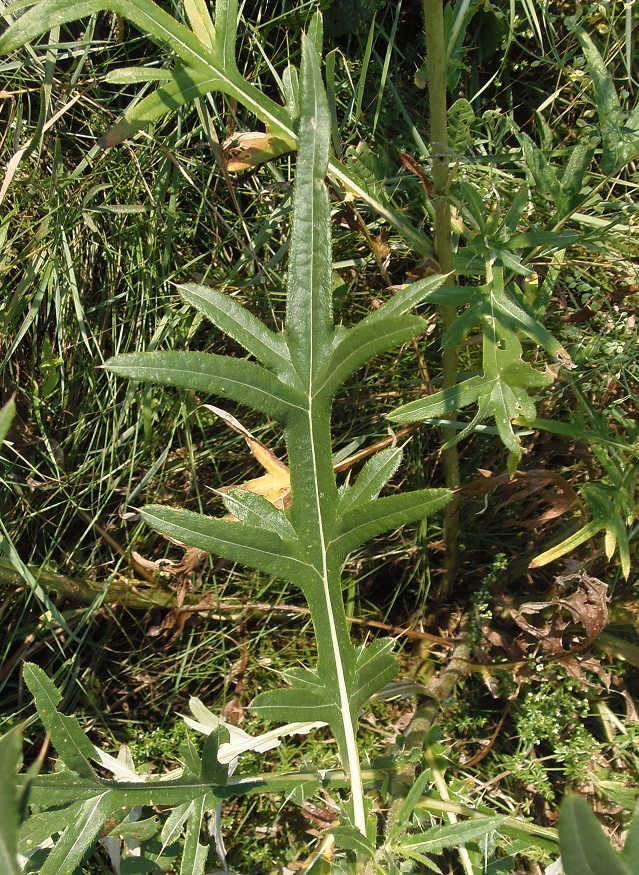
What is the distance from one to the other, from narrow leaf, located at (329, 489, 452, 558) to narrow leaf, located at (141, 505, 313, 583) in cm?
10

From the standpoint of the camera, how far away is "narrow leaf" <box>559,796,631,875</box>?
2.11 feet

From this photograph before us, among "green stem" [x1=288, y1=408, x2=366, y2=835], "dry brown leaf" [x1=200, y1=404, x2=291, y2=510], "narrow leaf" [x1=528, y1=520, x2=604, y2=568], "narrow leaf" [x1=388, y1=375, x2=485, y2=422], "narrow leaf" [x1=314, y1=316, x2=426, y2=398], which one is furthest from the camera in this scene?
"dry brown leaf" [x1=200, y1=404, x2=291, y2=510]

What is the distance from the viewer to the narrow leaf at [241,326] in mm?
1222

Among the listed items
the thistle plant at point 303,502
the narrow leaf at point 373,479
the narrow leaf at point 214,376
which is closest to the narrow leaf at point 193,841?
the thistle plant at point 303,502

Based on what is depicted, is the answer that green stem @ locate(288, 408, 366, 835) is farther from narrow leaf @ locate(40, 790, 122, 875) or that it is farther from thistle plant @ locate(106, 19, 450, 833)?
narrow leaf @ locate(40, 790, 122, 875)

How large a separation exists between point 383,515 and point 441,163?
0.72m

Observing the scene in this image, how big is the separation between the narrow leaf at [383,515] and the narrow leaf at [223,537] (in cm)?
10

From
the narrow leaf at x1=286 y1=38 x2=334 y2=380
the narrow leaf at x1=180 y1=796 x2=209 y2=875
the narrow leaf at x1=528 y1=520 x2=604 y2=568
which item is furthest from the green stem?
the narrow leaf at x1=528 y1=520 x2=604 y2=568

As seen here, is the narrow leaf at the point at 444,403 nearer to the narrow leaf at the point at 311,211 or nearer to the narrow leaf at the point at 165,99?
the narrow leaf at the point at 311,211

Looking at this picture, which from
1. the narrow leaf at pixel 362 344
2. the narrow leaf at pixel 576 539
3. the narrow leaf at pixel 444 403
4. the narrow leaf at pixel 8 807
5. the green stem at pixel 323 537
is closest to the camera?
the narrow leaf at pixel 8 807

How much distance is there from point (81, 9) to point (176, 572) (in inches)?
50.2

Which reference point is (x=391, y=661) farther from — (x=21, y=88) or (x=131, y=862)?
(x=21, y=88)

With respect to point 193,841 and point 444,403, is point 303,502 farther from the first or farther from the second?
point 193,841

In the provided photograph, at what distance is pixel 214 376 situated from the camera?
118 cm
